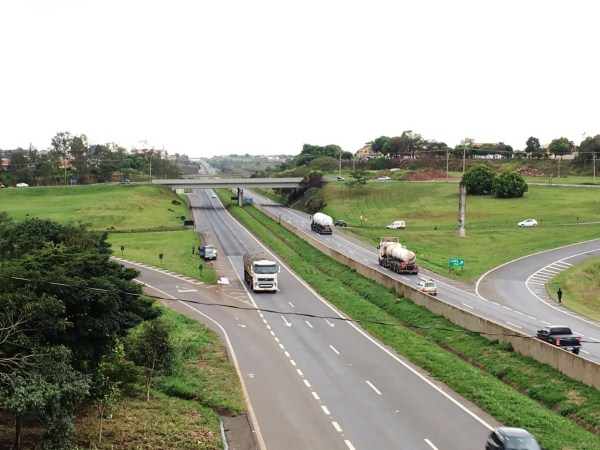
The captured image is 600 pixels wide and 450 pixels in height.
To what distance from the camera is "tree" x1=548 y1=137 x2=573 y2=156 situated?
Answer: 18438 cm

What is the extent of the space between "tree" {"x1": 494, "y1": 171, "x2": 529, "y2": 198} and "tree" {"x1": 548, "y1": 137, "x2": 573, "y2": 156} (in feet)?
228

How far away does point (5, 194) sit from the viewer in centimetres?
14138

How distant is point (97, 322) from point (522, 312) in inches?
1327

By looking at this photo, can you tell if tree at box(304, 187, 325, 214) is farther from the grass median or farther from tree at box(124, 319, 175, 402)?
tree at box(124, 319, 175, 402)

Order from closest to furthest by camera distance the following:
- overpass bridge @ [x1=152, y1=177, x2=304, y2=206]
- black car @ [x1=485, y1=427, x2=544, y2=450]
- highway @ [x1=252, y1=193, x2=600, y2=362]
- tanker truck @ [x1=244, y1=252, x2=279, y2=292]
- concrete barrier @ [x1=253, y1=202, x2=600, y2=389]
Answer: black car @ [x1=485, y1=427, x2=544, y2=450] → concrete barrier @ [x1=253, y1=202, x2=600, y2=389] → highway @ [x1=252, y1=193, x2=600, y2=362] → tanker truck @ [x1=244, y1=252, x2=279, y2=292] → overpass bridge @ [x1=152, y1=177, x2=304, y2=206]

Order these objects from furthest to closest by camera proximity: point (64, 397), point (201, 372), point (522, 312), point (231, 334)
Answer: point (522, 312), point (231, 334), point (201, 372), point (64, 397)

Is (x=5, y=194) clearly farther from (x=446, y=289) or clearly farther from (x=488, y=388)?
(x=488, y=388)

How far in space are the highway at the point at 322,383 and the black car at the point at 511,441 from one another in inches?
85.2

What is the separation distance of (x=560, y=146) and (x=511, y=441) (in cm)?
17844

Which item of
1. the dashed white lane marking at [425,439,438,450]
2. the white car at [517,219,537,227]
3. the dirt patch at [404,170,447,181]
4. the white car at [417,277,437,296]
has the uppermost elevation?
the dirt patch at [404,170,447,181]

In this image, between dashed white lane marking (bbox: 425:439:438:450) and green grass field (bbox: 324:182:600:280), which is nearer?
dashed white lane marking (bbox: 425:439:438:450)

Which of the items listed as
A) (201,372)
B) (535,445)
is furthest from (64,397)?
(535,445)

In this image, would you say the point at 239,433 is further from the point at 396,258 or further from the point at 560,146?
the point at 560,146

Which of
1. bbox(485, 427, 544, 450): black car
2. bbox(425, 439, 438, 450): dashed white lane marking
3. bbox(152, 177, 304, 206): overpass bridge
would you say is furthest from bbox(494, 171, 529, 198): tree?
bbox(485, 427, 544, 450): black car
